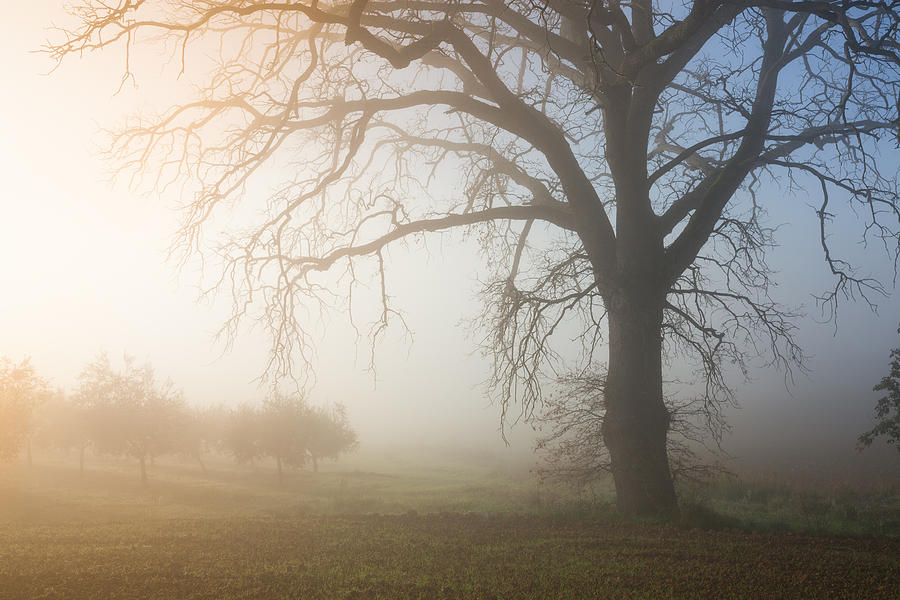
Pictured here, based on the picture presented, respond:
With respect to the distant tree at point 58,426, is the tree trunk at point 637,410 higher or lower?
higher

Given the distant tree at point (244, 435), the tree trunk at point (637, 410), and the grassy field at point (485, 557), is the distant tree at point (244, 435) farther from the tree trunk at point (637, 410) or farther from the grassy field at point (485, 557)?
the tree trunk at point (637, 410)

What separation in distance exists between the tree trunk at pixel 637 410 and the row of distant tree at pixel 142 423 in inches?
1000

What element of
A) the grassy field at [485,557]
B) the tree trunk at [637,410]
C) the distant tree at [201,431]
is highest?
the tree trunk at [637,410]

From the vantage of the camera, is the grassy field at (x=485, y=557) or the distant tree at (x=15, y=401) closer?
the grassy field at (x=485, y=557)

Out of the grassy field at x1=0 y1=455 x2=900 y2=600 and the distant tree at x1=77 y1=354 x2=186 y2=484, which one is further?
the distant tree at x1=77 y1=354 x2=186 y2=484

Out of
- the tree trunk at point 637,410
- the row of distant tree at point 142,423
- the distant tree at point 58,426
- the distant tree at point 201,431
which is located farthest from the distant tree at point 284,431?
the tree trunk at point 637,410

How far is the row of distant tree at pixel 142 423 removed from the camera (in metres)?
30.7

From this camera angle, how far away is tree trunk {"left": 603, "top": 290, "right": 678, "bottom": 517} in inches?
345

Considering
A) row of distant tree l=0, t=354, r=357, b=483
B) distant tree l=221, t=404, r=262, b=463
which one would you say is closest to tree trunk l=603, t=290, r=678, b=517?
row of distant tree l=0, t=354, r=357, b=483

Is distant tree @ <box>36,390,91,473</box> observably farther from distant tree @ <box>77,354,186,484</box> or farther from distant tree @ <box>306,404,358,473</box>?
distant tree @ <box>306,404,358,473</box>

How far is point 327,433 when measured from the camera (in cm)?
4500

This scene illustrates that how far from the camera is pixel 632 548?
6.02 metres

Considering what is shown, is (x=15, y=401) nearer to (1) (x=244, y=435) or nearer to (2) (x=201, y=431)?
(1) (x=244, y=435)

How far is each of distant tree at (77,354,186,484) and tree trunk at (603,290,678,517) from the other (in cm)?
3595
